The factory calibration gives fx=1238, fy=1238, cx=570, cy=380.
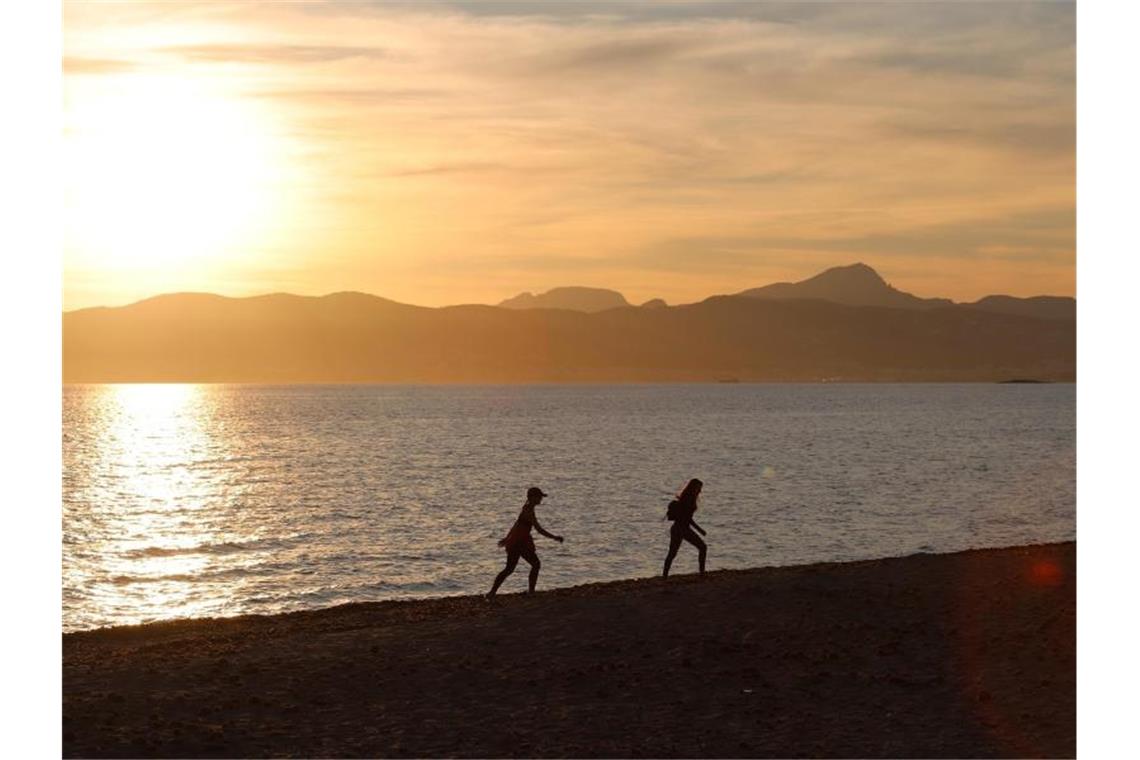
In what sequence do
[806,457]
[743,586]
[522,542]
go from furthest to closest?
[806,457] < [522,542] < [743,586]

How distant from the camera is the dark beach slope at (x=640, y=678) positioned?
46.3 feet

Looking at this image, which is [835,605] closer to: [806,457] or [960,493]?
[960,493]

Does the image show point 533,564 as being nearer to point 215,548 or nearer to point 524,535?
point 524,535

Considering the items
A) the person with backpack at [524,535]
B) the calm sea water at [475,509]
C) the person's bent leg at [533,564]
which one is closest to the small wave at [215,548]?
the calm sea water at [475,509]

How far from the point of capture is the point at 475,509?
202ft

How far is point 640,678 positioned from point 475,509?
45434 millimetres

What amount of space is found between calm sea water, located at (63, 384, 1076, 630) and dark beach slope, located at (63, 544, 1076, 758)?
1522 centimetres

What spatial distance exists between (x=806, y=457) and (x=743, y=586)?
83.7 metres

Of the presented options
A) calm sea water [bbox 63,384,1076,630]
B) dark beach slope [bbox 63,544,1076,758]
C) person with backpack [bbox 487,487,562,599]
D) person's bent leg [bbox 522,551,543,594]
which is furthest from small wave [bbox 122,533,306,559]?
person with backpack [bbox 487,487,562,599]

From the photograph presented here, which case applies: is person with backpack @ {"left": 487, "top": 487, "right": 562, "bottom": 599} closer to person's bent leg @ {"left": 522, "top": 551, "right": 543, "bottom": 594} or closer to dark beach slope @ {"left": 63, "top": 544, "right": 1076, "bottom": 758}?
person's bent leg @ {"left": 522, "top": 551, "right": 543, "bottom": 594}

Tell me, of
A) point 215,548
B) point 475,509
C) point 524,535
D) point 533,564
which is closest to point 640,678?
point 524,535

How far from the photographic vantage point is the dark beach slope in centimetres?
1412

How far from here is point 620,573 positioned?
3812cm

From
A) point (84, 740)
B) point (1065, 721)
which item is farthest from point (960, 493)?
point (84, 740)
